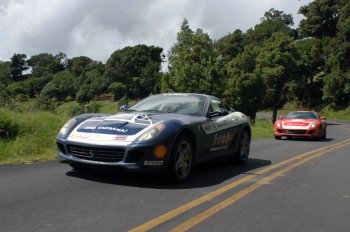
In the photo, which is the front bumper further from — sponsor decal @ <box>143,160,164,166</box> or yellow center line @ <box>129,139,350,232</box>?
yellow center line @ <box>129,139,350,232</box>

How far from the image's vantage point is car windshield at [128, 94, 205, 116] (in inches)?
300

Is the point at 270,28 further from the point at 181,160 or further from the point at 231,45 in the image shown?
the point at 181,160

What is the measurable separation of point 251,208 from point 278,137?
1414 centimetres

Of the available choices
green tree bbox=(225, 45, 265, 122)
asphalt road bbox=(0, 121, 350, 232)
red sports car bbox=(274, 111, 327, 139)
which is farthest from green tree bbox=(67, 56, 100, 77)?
asphalt road bbox=(0, 121, 350, 232)

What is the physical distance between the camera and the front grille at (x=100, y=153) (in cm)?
→ 616

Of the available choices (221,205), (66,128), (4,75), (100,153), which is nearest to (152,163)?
(100,153)

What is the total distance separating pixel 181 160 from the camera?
6727mm

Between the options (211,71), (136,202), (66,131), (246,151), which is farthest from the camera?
(211,71)

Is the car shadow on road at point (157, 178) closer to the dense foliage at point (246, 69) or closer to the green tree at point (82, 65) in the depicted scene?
the dense foliage at point (246, 69)

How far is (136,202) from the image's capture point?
536 centimetres

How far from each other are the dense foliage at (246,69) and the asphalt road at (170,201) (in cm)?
909

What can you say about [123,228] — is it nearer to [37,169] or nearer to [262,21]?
[37,169]

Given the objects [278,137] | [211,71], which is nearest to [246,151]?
[278,137]

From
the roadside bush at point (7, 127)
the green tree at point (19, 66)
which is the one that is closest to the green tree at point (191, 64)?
the roadside bush at point (7, 127)
